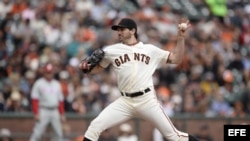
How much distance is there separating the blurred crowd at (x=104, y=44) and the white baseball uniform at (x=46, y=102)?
1092mm

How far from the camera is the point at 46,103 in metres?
18.4

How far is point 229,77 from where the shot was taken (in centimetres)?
2225

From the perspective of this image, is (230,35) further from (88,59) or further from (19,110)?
(88,59)

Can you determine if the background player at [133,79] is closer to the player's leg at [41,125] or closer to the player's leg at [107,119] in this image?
the player's leg at [107,119]

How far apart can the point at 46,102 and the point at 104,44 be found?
3684 mm

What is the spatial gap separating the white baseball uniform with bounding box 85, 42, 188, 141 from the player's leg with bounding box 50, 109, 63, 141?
633 centimetres

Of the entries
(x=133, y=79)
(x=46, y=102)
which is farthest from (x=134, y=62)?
(x=46, y=102)

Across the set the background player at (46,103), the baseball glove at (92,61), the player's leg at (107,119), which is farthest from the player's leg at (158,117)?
the background player at (46,103)

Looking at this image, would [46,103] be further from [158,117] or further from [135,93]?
[158,117]

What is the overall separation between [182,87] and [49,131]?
3.55 metres

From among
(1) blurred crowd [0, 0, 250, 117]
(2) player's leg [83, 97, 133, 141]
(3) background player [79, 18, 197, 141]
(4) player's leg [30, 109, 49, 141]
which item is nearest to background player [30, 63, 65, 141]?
(4) player's leg [30, 109, 49, 141]

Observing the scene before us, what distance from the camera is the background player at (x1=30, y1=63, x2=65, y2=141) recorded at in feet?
60.4

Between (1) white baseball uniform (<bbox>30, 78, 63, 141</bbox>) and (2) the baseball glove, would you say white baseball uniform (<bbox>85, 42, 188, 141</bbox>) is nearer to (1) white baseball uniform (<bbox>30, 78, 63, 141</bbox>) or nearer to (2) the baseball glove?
(2) the baseball glove

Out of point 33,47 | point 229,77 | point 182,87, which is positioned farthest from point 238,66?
Answer: point 33,47
